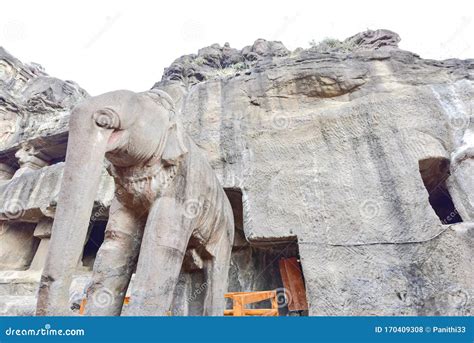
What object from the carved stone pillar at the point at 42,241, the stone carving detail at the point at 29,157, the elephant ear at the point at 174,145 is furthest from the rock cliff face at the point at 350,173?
the stone carving detail at the point at 29,157

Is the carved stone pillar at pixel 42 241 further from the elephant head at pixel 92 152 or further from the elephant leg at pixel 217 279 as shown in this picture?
→ the elephant head at pixel 92 152

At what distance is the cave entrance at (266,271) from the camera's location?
5250mm

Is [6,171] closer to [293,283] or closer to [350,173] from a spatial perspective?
[293,283]

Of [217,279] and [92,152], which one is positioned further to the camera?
[217,279]

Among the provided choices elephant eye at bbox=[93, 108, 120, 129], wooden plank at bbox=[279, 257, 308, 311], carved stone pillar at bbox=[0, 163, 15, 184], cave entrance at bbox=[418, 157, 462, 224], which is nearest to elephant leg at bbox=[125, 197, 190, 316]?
elephant eye at bbox=[93, 108, 120, 129]

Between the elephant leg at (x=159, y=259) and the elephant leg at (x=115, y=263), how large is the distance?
310 millimetres

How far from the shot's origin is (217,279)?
3422mm

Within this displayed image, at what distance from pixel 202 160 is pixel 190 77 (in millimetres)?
5308

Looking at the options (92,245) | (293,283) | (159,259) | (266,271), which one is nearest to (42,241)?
(92,245)

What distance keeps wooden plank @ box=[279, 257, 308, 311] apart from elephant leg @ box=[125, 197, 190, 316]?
304cm

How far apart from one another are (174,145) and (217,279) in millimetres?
1509

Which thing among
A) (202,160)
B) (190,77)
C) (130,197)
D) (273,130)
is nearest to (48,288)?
(130,197)

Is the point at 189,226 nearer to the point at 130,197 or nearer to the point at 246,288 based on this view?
the point at 130,197

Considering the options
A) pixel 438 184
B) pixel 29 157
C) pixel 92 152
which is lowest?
pixel 92 152
